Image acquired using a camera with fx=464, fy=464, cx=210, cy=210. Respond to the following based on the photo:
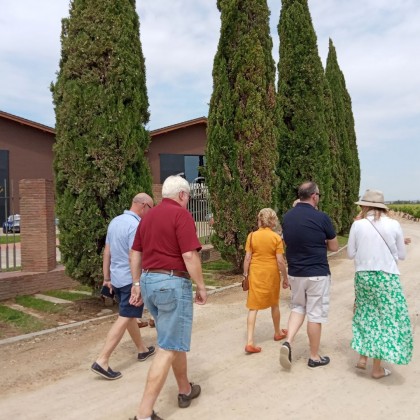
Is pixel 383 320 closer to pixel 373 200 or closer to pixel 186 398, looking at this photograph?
pixel 373 200

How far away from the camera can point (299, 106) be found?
48.9 ft

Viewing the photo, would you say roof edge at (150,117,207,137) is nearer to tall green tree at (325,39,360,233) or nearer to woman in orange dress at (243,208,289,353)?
tall green tree at (325,39,360,233)

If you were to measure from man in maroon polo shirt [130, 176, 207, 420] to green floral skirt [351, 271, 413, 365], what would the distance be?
1808 millimetres

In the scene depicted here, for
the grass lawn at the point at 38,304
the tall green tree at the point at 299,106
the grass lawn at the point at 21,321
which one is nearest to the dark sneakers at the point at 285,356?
the grass lawn at the point at 21,321

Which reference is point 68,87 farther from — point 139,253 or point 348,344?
point 348,344

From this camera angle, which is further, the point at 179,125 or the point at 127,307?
the point at 179,125

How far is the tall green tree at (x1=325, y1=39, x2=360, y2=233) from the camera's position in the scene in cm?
2303

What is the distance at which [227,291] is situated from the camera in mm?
9828

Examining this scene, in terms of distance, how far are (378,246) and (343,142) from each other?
19.8m

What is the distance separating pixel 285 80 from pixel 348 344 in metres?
11.2

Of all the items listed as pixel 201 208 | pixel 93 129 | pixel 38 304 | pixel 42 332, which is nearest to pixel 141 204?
pixel 42 332

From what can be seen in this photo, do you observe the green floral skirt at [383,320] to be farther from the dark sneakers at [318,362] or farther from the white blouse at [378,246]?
the dark sneakers at [318,362]

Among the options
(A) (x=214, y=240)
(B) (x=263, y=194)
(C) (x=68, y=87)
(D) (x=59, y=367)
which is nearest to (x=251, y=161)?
(B) (x=263, y=194)

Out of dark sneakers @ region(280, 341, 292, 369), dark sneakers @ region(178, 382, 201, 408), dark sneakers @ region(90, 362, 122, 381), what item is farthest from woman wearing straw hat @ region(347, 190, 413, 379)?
dark sneakers @ region(90, 362, 122, 381)
